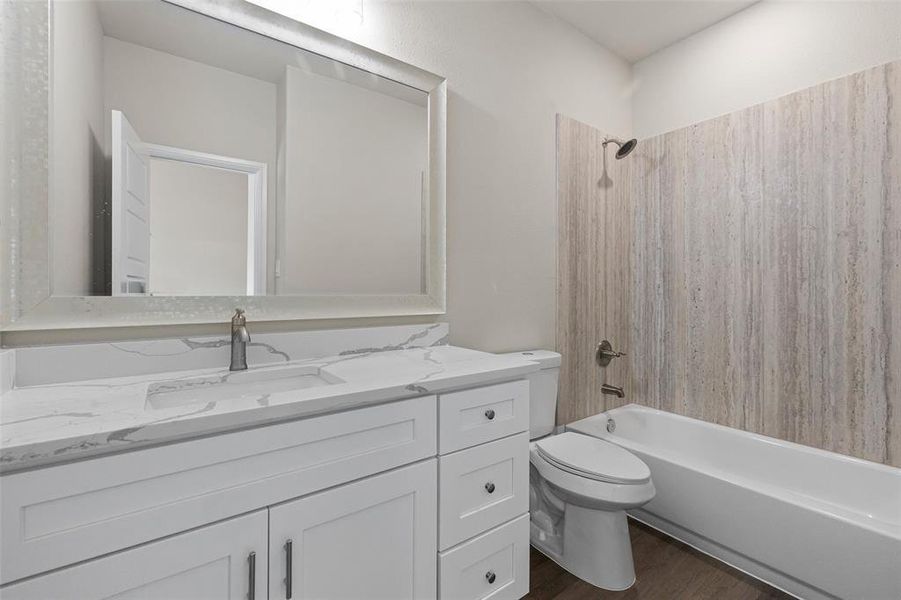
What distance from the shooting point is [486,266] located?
1945 mm

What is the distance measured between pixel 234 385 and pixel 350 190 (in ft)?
2.60

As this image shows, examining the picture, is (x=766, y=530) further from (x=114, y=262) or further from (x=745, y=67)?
(x=114, y=262)

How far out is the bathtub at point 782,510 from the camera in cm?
139

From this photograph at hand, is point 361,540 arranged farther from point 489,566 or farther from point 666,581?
point 666,581

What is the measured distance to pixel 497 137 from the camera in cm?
196

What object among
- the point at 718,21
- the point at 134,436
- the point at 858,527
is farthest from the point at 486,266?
the point at 718,21

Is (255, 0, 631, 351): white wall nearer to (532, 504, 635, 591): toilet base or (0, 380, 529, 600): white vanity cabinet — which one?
(0, 380, 529, 600): white vanity cabinet

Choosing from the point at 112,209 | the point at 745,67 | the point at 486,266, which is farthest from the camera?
the point at 745,67

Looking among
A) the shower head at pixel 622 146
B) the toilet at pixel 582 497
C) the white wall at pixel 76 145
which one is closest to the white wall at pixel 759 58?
the shower head at pixel 622 146

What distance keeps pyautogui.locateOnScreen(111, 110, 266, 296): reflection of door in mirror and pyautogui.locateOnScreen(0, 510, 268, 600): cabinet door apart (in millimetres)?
709

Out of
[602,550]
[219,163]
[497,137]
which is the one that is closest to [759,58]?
[497,137]

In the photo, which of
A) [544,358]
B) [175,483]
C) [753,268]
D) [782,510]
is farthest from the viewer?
[753,268]

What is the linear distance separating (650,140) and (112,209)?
2.71m

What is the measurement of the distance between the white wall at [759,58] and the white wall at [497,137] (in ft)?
1.82
